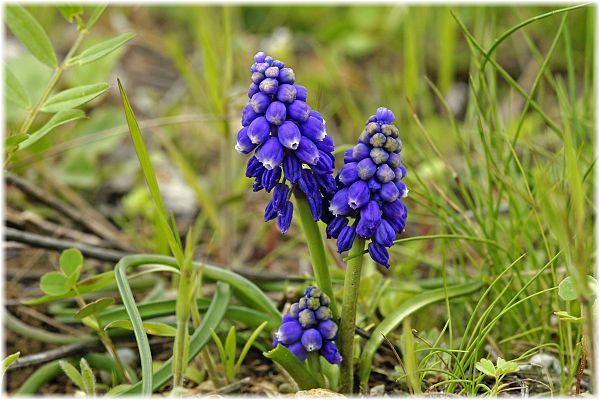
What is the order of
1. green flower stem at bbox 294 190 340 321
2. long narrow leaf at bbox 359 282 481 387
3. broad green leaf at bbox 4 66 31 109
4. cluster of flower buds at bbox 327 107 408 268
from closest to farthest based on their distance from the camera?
cluster of flower buds at bbox 327 107 408 268, green flower stem at bbox 294 190 340 321, long narrow leaf at bbox 359 282 481 387, broad green leaf at bbox 4 66 31 109

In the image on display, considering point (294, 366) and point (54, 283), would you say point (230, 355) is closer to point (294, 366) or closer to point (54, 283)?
point (294, 366)

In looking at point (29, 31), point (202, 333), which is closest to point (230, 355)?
point (202, 333)

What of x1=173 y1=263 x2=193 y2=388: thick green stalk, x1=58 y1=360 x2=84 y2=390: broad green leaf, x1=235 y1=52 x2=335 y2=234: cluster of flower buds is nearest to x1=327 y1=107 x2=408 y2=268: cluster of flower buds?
x1=235 y1=52 x2=335 y2=234: cluster of flower buds

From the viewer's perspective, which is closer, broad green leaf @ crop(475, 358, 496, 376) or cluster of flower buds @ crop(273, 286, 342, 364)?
broad green leaf @ crop(475, 358, 496, 376)

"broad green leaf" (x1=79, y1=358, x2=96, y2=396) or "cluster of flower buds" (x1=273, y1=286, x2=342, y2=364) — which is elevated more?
"cluster of flower buds" (x1=273, y1=286, x2=342, y2=364)

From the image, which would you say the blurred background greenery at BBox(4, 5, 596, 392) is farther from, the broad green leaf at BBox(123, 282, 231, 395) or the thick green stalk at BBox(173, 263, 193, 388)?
the broad green leaf at BBox(123, 282, 231, 395)

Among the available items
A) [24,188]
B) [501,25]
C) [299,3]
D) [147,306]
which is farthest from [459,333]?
[299,3]
